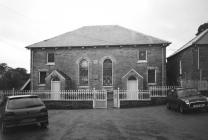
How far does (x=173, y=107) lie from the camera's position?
45.2ft

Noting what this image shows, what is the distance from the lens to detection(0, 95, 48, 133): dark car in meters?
8.23

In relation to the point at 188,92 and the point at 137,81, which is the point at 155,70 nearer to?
the point at 137,81

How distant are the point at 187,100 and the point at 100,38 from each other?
15.9m

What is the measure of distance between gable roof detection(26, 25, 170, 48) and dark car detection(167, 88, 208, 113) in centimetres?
1099

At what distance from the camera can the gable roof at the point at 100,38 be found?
24355 millimetres

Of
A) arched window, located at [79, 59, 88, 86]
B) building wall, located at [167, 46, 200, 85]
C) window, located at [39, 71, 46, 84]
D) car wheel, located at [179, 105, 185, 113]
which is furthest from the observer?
window, located at [39, 71, 46, 84]

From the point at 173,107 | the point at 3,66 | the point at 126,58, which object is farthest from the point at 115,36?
the point at 3,66

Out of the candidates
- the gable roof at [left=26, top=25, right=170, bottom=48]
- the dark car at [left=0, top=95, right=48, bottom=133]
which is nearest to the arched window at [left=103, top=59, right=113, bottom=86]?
the gable roof at [left=26, top=25, right=170, bottom=48]

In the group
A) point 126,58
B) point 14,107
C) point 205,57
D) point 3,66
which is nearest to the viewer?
point 14,107

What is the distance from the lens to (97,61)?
81.4ft

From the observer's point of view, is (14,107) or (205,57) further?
(205,57)

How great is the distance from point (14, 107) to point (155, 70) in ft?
60.2

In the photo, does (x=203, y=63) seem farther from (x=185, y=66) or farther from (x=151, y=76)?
(x=151, y=76)

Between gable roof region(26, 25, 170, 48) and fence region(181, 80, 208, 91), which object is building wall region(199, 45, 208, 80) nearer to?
fence region(181, 80, 208, 91)
